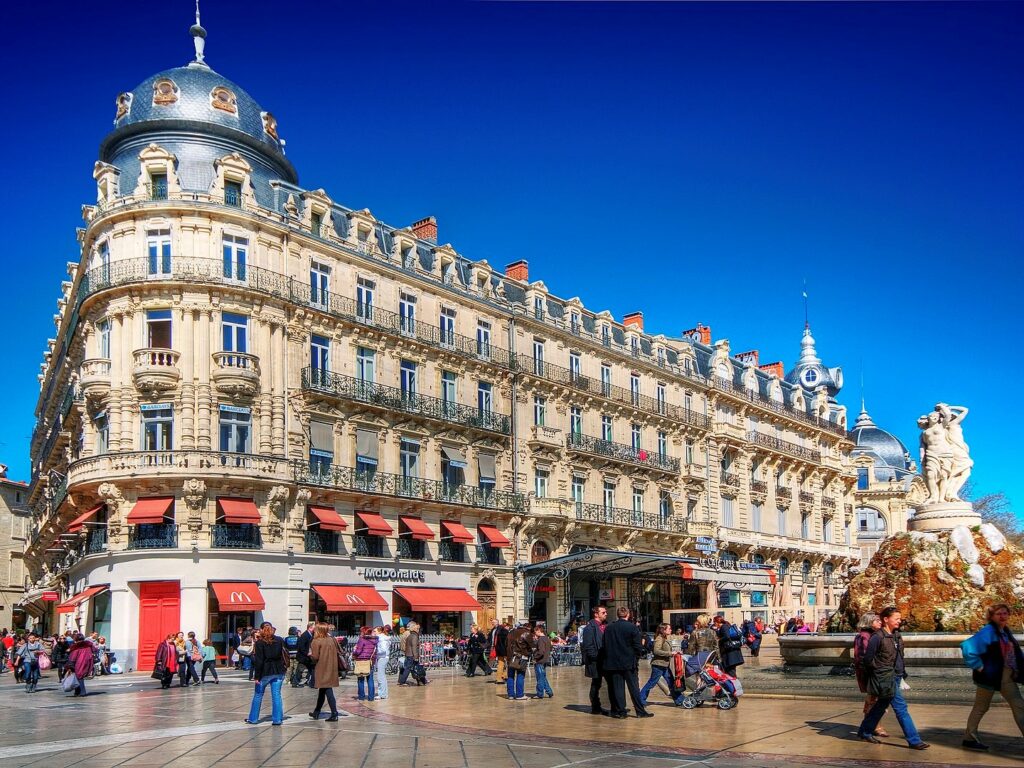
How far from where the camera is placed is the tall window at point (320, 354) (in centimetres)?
3575

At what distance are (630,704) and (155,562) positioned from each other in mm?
18714

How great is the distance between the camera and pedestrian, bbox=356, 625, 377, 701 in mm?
19500

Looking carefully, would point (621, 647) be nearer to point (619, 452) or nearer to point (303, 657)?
point (303, 657)

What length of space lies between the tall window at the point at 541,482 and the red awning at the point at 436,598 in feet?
20.2

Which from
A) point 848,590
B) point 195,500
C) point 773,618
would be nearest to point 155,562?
point 195,500

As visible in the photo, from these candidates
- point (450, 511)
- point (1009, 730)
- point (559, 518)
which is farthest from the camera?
point (559, 518)

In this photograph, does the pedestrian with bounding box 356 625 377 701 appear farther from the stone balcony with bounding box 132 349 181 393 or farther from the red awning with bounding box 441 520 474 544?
the red awning with bounding box 441 520 474 544

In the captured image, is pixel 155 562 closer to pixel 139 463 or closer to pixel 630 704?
pixel 139 463

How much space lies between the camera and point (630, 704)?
18016 mm

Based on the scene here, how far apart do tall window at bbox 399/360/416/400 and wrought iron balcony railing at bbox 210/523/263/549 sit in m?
8.05

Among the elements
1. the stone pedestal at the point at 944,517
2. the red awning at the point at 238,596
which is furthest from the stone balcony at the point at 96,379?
the stone pedestal at the point at 944,517

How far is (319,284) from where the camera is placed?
36.6m

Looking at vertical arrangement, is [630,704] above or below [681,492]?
below

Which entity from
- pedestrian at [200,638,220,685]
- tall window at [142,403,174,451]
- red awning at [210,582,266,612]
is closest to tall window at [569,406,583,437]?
red awning at [210,582,266,612]
